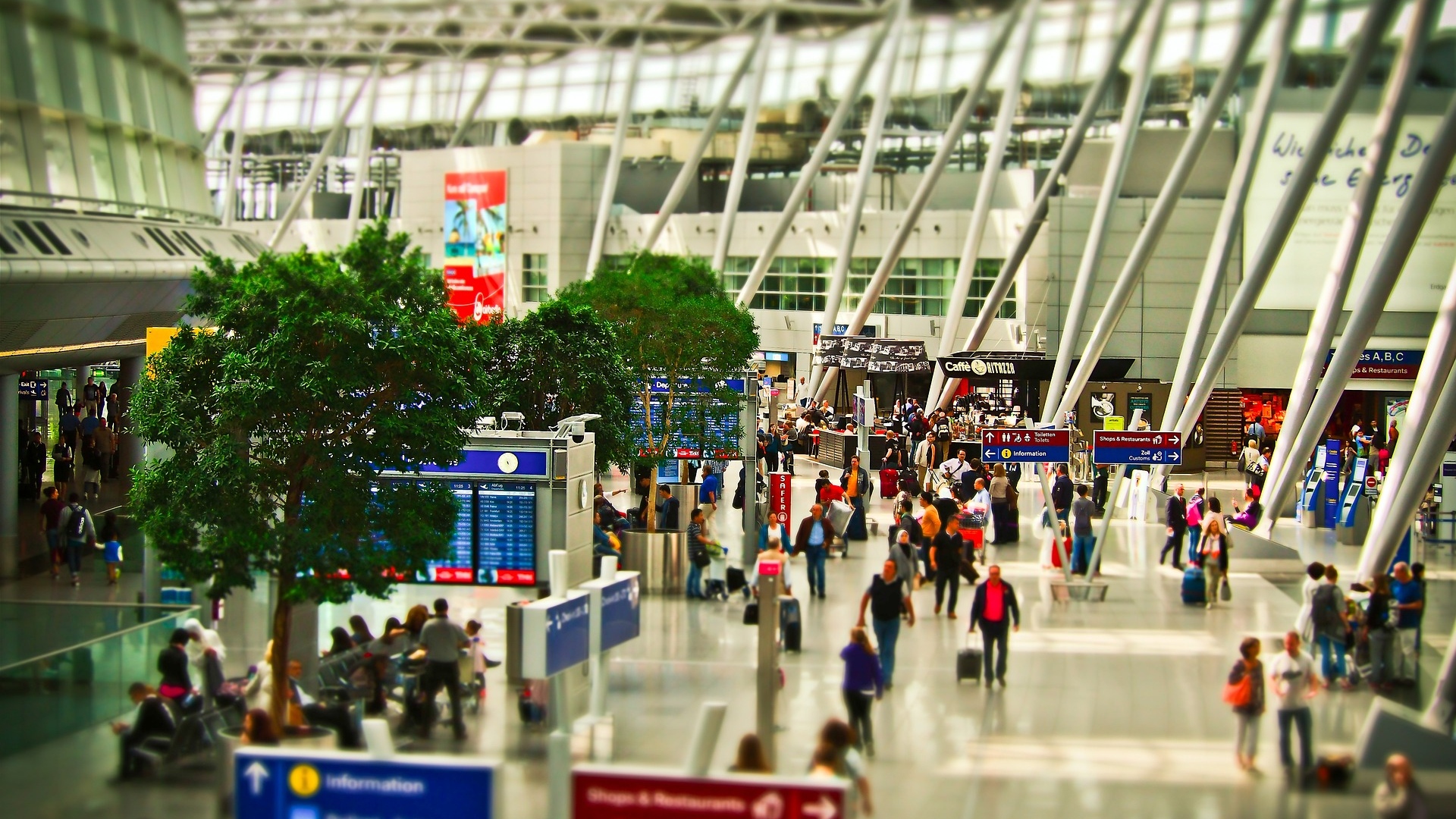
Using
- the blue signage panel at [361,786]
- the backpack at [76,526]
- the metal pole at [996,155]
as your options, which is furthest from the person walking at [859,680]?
the metal pole at [996,155]

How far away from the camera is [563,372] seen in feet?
73.3

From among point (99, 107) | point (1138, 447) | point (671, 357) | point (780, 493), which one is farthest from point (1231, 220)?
point (99, 107)

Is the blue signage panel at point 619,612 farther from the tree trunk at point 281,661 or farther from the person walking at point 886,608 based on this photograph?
the tree trunk at point 281,661

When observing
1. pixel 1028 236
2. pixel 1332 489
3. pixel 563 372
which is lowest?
pixel 1332 489

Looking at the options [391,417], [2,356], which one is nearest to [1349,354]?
[391,417]

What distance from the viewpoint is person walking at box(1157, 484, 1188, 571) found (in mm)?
23266

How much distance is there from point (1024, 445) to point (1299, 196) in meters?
7.99

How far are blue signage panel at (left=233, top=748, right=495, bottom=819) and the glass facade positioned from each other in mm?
18301

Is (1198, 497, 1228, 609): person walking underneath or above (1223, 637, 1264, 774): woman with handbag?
above

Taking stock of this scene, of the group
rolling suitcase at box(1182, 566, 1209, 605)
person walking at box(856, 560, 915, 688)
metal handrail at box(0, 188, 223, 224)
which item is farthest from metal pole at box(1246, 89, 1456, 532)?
metal handrail at box(0, 188, 223, 224)

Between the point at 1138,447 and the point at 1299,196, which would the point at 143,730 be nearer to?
the point at 1138,447

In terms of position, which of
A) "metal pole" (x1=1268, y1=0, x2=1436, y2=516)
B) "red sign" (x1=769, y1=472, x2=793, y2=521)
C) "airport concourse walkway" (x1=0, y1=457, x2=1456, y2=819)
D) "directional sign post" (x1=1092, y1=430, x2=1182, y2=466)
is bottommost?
"airport concourse walkway" (x1=0, y1=457, x2=1456, y2=819)

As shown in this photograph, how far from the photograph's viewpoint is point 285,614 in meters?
12.7

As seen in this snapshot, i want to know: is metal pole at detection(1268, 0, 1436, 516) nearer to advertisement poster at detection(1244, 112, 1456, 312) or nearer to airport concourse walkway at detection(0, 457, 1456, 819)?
airport concourse walkway at detection(0, 457, 1456, 819)
